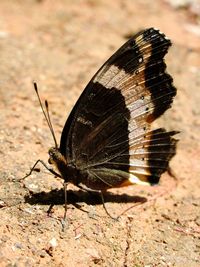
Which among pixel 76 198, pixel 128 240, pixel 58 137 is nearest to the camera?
pixel 128 240

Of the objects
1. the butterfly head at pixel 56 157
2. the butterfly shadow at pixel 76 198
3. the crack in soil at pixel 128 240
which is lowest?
the crack in soil at pixel 128 240

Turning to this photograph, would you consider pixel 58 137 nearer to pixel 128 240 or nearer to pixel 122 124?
pixel 122 124

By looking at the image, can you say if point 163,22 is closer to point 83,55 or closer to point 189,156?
point 83,55

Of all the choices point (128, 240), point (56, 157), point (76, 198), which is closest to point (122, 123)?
point (56, 157)

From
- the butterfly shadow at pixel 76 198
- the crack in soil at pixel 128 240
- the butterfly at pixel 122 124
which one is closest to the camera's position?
the crack in soil at pixel 128 240

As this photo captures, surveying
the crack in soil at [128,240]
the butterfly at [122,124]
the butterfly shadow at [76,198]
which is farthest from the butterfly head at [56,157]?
the crack in soil at [128,240]

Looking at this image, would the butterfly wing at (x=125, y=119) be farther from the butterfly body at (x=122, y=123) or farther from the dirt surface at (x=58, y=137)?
the dirt surface at (x=58, y=137)

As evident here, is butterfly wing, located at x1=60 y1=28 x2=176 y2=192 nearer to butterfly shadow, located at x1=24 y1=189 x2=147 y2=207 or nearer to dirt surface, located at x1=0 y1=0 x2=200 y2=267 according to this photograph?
butterfly shadow, located at x1=24 y1=189 x2=147 y2=207
